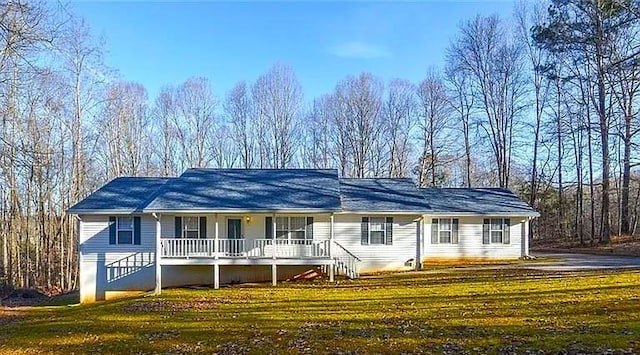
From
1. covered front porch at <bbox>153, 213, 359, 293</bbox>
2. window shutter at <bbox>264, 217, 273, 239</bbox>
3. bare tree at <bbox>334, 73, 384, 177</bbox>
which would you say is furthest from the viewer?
bare tree at <bbox>334, 73, 384, 177</bbox>

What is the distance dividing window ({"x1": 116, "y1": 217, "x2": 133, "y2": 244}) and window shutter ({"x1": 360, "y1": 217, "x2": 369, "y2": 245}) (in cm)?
972

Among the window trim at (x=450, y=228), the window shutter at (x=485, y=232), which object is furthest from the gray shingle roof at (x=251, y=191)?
the window shutter at (x=485, y=232)

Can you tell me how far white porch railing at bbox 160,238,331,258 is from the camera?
21.1m

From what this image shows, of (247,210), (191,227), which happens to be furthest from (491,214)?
(191,227)

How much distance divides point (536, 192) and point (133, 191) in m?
29.9

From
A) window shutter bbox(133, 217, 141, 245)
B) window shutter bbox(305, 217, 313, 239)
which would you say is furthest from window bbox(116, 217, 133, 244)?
window shutter bbox(305, 217, 313, 239)

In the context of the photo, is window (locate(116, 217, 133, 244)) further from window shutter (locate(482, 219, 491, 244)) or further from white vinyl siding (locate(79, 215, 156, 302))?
window shutter (locate(482, 219, 491, 244))

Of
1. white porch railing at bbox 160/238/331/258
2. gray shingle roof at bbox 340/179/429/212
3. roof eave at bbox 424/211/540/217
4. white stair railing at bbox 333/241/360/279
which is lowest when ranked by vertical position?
white stair railing at bbox 333/241/360/279

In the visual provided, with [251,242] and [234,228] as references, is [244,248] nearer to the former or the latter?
[251,242]

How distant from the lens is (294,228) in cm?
2273

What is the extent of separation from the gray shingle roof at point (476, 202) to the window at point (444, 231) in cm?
58

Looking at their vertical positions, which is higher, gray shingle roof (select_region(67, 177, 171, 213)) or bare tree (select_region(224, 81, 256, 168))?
bare tree (select_region(224, 81, 256, 168))

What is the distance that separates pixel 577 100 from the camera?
36250 millimetres

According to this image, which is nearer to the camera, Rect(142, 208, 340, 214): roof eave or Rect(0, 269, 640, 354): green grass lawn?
Rect(0, 269, 640, 354): green grass lawn
